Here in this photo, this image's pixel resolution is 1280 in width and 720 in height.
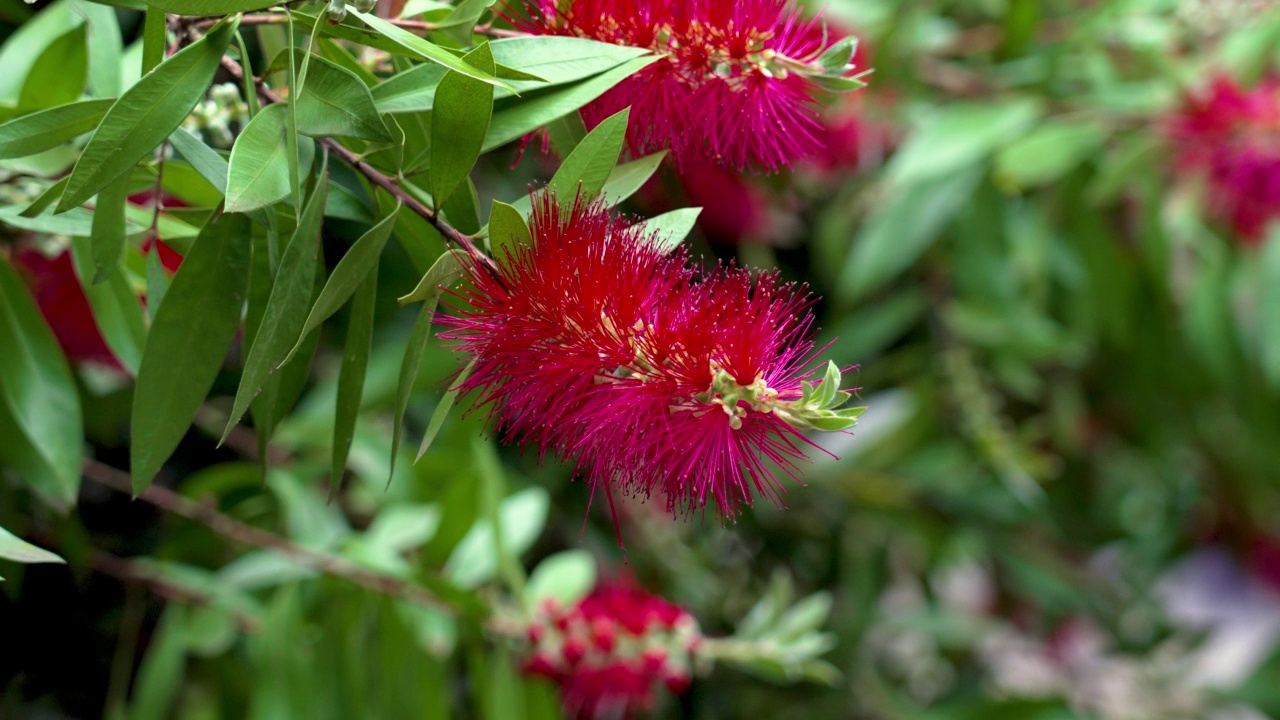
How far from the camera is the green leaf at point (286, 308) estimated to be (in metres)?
0.35

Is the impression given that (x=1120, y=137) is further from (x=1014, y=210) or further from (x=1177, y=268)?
(x=1177, y=268)

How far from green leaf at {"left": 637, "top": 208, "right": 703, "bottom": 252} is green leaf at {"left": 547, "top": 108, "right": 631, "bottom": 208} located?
29 millimetres

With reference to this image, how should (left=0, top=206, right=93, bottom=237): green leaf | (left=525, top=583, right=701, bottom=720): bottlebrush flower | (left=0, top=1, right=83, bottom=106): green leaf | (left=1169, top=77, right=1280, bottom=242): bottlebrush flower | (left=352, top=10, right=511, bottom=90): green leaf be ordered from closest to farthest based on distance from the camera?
(left=352, top=10, right=511, bottom=90): green leaf, (left=0, top=206, right=93, bottom=237): green leaf, (left=0, top=1, right=83, bottom=106): green leaf, (left=525, top=583, right=701, bottom=720): bottlebrush flower, (left=1169, top=77, right=1280, bottom=242): bottlebrush flower

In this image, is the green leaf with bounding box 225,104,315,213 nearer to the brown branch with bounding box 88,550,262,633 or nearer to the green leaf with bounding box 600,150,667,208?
the green leaf with bounding box 600,150,667,208

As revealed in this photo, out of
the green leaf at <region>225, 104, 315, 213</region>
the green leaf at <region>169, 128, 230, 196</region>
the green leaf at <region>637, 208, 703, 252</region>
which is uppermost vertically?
the green leaf at <region>637, 208, 703, 252</region>

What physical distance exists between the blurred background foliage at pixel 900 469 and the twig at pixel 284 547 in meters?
0.01

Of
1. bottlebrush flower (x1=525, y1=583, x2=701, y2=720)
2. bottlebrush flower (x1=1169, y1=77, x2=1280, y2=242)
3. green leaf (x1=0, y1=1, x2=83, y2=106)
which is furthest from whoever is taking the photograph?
bottlebrush flower (x1=1169, y1=77, x2=1280, y2=242)

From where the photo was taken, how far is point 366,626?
751 mm

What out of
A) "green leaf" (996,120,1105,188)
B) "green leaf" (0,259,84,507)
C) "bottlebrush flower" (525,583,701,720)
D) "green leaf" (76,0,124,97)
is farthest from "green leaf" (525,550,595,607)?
"green leaf" (996,120,1105,188)

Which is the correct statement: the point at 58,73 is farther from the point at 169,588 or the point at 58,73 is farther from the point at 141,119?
the point at 169,588

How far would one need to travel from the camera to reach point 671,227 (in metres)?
0.42

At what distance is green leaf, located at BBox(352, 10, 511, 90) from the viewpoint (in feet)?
1.09

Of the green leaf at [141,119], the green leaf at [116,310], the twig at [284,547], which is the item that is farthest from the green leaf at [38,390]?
the green leaf at [141,119]

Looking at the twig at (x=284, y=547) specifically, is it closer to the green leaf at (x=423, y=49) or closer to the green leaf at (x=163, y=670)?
the green leaf at (x=163, y=670)
